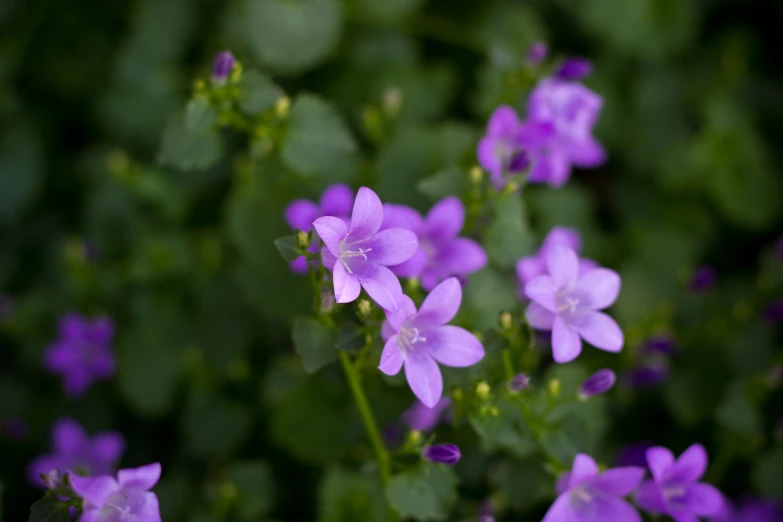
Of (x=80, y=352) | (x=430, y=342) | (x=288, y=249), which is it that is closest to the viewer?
(x=288, y=249)

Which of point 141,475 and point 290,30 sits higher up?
point 290,30

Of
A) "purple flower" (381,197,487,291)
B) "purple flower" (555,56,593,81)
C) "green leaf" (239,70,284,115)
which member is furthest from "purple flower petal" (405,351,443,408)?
"purple flower" (555,56,593,81)

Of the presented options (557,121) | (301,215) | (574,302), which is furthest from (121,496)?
(557,121)

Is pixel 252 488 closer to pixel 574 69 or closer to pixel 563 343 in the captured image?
pixel 563 343

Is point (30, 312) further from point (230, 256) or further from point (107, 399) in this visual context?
point (230, 256)

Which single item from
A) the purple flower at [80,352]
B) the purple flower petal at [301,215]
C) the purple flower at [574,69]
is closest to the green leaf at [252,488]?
the purple flower at [80,352]

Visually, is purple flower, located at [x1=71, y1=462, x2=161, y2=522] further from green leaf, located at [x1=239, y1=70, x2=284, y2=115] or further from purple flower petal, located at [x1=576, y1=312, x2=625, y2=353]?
purple flower petal, located at [x1=576, y1=312, x2=625, y2=353]
